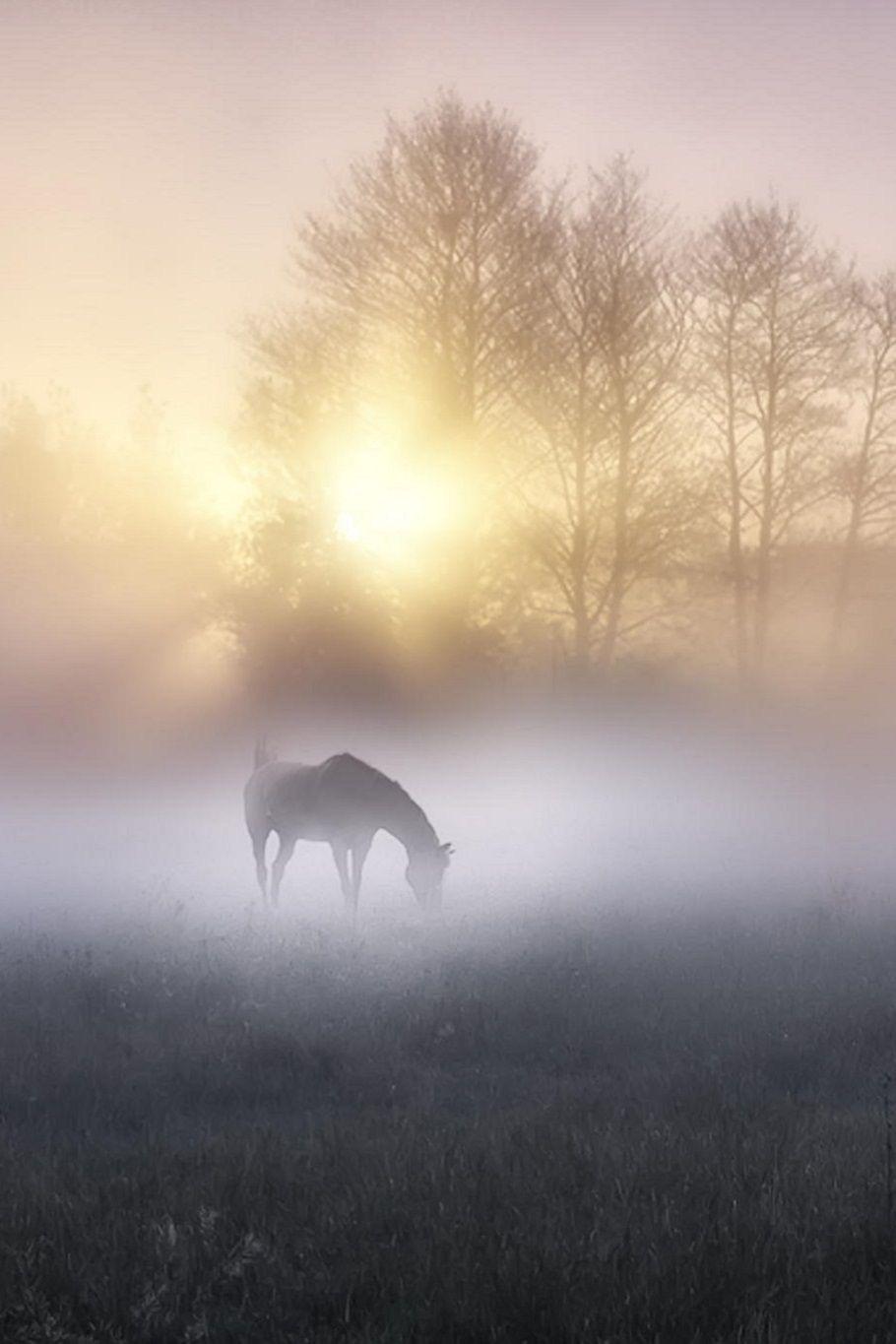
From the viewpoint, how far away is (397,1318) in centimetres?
580

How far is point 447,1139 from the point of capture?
8.45m

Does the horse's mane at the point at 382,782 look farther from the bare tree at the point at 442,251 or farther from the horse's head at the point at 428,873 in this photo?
the bare tree at the point at 442,251

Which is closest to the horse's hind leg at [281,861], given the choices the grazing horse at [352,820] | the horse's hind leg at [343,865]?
the grazing horse at [352,820]

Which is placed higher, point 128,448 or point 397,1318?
Answer: point 128,448

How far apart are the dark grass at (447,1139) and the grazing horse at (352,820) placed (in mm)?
2978

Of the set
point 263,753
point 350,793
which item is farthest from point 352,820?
point 263,753

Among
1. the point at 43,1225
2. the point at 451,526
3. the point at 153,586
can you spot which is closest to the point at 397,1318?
the point at 43,1225

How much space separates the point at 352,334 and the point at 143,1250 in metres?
22.2

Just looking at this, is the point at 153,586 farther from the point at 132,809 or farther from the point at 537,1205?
the point at 537,1205

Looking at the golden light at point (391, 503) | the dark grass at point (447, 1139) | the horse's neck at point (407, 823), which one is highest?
the golden light at point (391, 503)

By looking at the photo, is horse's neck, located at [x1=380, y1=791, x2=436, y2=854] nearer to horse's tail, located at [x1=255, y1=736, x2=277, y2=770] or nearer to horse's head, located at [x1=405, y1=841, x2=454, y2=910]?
horse's head, located at [x1=405, y1=841, x2=454, y2=910]

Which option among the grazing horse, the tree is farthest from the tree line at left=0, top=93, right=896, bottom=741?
the grazing horse

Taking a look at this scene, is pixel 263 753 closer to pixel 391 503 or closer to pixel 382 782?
pixel 382 782

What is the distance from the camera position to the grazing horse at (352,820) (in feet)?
61.7
